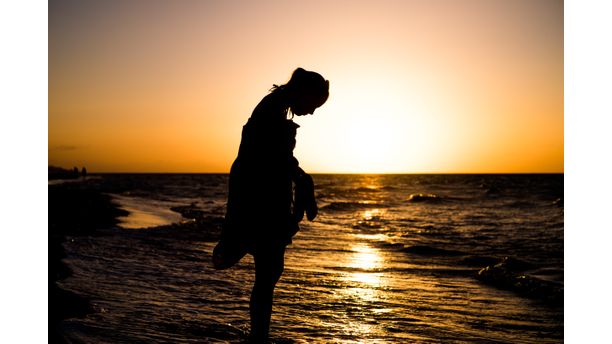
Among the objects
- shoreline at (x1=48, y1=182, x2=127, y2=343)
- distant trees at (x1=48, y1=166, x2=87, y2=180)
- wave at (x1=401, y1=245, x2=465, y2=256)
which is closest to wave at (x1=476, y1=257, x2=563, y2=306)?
wave at (x1=401, y1=245, x2=465, y2=256)

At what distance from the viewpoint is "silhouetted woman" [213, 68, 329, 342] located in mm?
3234

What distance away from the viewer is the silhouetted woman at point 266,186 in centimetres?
323

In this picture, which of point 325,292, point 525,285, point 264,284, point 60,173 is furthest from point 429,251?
point 60,173

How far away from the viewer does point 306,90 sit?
3281 millimetres

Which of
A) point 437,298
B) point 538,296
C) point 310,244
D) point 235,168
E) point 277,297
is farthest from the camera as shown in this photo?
point 310,244

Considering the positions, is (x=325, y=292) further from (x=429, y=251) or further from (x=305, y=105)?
(x=429, y=251)

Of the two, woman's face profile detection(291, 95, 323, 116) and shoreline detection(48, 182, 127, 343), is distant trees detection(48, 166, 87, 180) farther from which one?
woman's face profile detection(291, 95, 323, 116)

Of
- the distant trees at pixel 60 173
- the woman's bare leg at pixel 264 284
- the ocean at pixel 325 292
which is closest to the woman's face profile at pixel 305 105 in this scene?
the woman's bare leg at pixel 264 284

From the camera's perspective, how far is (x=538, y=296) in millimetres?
7113

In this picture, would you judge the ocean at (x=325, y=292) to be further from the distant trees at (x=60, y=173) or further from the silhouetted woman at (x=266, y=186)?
the distant trees at (x=60, y=173)
